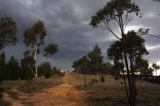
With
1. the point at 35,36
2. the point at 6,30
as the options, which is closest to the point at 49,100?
the point at 6,30

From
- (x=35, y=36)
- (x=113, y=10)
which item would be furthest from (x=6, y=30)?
(x=35, y=36)

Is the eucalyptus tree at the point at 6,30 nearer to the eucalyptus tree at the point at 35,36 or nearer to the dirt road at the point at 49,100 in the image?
the dirt road at the point at 49,100

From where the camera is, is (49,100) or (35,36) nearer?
(49,100)

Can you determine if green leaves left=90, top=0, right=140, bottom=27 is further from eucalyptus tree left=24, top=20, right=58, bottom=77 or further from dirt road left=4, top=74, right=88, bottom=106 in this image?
eucalyptus tree left=24, top=20, right=58, bottom=77

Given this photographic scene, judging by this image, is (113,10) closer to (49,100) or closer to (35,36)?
(49,100)

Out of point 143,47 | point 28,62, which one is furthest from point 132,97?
point 28,62

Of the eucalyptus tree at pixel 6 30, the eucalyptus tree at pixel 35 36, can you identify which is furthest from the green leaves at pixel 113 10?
the eucalyptus tree at pixel 35 36

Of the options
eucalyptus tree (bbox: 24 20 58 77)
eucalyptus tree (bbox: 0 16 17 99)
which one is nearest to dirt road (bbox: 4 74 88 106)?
eucalyptus tree (bbox: 0 16 17 99)

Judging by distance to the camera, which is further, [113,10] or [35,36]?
[35,36]

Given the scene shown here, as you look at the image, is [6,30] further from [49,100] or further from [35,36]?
[35,36]

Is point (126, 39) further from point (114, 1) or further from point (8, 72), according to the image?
point (8, 72)

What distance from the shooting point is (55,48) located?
91.8 m

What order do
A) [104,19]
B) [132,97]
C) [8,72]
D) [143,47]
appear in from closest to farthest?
[132,97] < [104,19] < [143,47] < [8,72]

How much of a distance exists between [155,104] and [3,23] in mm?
21217
